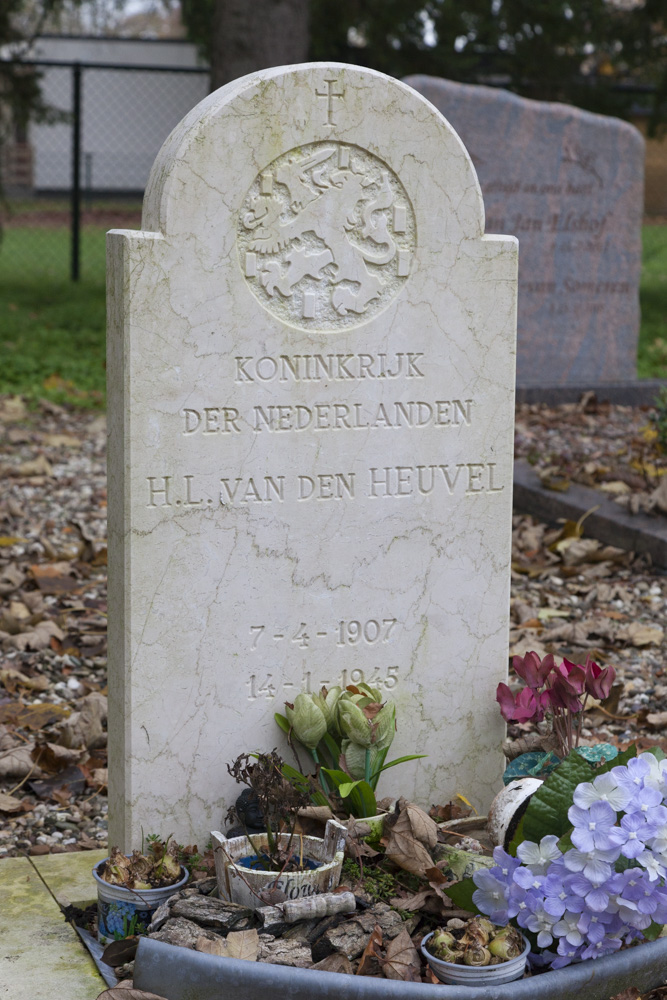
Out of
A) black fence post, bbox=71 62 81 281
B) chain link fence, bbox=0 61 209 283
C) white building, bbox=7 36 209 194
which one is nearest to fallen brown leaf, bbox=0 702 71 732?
black fence post, bbox=71 62 81 281

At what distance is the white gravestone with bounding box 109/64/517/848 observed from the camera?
260 centimetres

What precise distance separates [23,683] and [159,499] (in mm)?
1691

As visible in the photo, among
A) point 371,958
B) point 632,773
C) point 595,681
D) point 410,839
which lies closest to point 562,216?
point 595,681

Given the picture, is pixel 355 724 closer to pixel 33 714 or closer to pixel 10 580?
pixel 33 714

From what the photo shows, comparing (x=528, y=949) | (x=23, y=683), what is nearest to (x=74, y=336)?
(x=23, y=683)

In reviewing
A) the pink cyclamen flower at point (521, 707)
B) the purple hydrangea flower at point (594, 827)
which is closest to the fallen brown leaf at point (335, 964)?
the purple hydrangea flower at point (594, 827)

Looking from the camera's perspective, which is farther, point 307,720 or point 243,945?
point 307,720

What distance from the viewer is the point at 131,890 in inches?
96.7

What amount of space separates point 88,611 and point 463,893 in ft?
8.63

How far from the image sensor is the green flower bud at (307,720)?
2.76 meters

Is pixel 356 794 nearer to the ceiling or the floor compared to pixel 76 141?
nearer to the floor

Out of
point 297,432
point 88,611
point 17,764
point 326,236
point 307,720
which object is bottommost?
point 17,764

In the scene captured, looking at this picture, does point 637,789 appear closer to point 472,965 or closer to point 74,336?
point 472,965

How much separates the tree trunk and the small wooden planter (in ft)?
26.6
